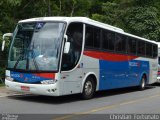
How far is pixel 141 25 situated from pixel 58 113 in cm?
2821

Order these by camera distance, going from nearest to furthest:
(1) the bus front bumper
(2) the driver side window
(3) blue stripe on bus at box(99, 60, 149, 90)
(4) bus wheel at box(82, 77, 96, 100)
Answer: (1) the bus front bumper → (2) the driver side window → (4) bus wheel at box(82, 77, 96, 100) → (3) blue stripe on bus at box(99, 60, 149, 90)

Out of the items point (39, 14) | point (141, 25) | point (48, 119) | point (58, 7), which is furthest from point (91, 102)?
point (141, 25)

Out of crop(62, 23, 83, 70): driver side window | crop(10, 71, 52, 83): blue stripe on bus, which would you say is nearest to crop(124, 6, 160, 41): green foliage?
crop(62, 23, 83, 70): driver side window

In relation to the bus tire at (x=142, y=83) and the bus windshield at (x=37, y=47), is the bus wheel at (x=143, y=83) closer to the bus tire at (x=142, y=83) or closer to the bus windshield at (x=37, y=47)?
the bus tire at (x=142, y=83)

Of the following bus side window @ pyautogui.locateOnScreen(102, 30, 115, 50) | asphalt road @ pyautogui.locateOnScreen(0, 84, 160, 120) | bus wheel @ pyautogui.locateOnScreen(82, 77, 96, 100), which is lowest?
asphalt road @ pyautogui.locateOnScreen(0, 84, 160, 120)

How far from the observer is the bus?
45.6 feet

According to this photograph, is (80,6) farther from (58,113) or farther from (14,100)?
(58,113)

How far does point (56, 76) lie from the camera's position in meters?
13.8

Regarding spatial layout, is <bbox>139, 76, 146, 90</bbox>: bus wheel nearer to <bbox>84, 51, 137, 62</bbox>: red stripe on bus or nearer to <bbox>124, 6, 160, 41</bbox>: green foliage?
<bbox>84, 51, 137, 62</bbox>: red stripe on bus

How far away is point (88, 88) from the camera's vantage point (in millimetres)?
15992

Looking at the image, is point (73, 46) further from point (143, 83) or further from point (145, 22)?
point (145, 22)

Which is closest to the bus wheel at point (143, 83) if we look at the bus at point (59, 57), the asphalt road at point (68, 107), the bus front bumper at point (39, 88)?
the bus at point (59, 57)

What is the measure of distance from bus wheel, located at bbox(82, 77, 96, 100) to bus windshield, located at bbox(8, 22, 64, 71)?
2356mm

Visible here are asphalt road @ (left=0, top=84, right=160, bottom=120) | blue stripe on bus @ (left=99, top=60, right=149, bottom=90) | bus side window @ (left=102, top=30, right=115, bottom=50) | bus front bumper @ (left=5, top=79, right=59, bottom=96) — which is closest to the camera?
asphalt road @ (left=0, top=84, right=160, bottom=120)
